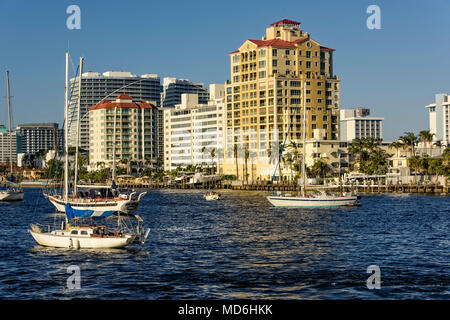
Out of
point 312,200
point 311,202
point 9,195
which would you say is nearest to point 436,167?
point 312,200

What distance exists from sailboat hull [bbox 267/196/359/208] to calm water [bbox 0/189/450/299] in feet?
102

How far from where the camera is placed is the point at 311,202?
119750mm

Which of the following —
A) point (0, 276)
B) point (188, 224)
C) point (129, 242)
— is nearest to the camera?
point (0, 276)

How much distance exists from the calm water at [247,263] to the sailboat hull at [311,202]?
3112cm

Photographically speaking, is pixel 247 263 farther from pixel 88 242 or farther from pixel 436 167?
pixel 436 167

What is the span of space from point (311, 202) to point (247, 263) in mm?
70270

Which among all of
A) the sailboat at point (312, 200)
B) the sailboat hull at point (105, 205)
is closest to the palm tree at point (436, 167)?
the sailboat at point (312, 200)

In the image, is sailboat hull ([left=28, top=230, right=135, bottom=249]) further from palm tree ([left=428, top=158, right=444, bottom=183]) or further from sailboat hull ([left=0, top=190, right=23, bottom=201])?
palm tree ([left=428, top=158, right=444, bottom=183])

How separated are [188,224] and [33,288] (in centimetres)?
5104

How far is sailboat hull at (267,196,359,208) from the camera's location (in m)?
120

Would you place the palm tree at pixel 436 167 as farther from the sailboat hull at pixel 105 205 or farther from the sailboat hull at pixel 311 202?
the sailboat hull at pixel 105 205
